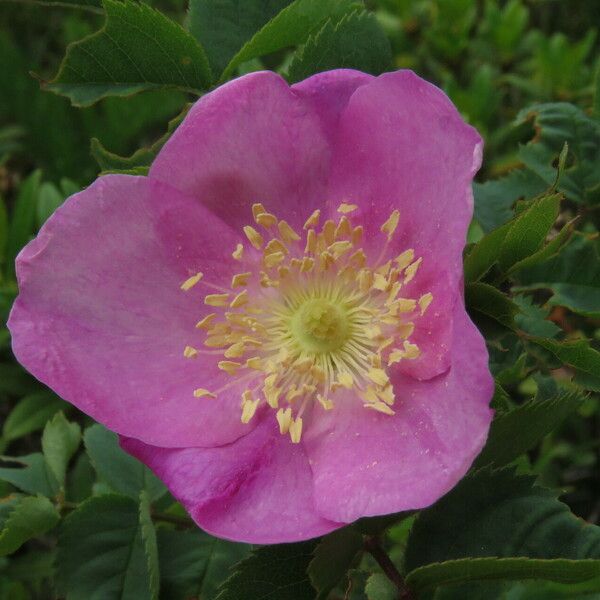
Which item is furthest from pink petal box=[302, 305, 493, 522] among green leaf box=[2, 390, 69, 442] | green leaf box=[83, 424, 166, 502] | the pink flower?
green leaf box=[2, 390, 69, 442]

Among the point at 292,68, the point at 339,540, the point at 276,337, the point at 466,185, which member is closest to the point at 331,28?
the point at 292,68

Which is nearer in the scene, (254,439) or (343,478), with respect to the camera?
(343,478)

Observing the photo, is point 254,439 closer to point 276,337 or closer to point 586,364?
point 276,337

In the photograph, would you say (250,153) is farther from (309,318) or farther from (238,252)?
(309,318)

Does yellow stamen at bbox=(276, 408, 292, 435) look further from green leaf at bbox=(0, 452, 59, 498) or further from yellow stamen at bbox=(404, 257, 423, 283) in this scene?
green leaf at bbox=(0, 452, 59, 498)

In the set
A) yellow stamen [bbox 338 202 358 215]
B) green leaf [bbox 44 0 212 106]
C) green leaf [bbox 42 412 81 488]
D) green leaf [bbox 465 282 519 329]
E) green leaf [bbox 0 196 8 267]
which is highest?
green leaf [bbox 44 0 212 106]

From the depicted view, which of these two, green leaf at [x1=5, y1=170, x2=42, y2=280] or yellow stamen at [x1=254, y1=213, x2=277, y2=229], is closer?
yellow stamen at [x1=254, y1=213, x2=277, y2=229]

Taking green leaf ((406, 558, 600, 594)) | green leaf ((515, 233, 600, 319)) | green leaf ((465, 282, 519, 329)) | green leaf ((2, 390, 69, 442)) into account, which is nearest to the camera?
green leaf ((406, 558, 600, 594))

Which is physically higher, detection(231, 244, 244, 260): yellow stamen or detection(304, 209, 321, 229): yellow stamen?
detection(304, 209, 321, 229): yellow stamen
